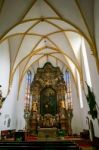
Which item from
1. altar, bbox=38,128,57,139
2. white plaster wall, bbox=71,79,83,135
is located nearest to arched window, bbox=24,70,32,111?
altar, bbox=38,128,57,139

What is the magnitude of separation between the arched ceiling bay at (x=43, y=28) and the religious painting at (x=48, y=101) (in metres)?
4.23

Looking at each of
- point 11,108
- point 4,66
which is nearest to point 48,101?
point 11,108

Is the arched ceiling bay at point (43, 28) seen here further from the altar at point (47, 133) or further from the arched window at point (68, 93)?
the altar at point (47, 133)

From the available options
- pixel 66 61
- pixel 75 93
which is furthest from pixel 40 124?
pixel 66 61

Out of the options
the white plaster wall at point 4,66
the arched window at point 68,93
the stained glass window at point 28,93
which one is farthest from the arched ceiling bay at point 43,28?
the stained glass window at point 28,93

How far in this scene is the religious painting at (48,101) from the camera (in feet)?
68.4

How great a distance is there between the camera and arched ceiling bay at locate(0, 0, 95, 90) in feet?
37.2

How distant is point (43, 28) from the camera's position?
605 inches

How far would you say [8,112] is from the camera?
1642cm

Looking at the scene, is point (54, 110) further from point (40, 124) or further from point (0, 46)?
point (0, 46)

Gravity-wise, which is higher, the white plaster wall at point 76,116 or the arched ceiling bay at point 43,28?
the arched ceiling bay at point 43,28

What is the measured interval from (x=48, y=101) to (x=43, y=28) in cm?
995

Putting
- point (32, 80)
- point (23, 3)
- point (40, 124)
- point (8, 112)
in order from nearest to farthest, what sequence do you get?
1. point (23, 3)
2. point (8, 112)
3. point (40, 124)
4. point (32, 80)

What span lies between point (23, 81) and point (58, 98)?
5168mm
